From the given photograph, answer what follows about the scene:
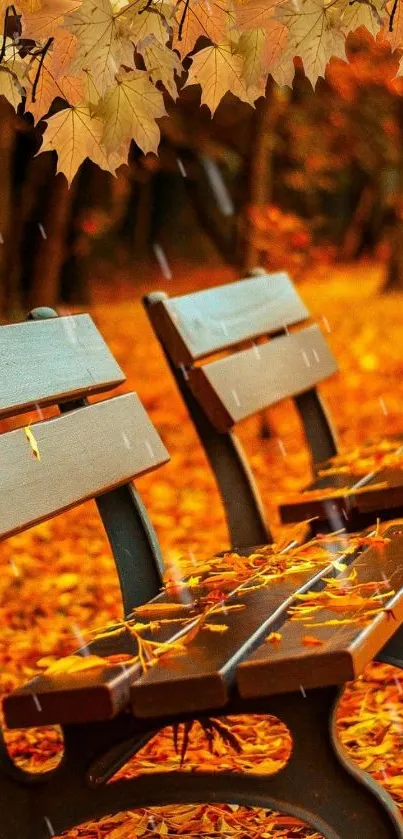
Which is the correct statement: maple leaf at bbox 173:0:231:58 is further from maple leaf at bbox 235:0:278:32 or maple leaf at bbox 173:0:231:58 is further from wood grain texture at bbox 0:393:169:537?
wood grain texture at bbox 0:393:169:537

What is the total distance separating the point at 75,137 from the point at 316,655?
119 centimetres

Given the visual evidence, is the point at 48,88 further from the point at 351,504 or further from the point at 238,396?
the point at 351,504

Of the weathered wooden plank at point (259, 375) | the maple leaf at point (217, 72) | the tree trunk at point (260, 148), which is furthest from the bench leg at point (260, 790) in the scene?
the tree trunk at point (260, 148)

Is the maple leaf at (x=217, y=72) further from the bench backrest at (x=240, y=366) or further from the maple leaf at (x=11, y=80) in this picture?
the bench backrest at (x=240, y=366)

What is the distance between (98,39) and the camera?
2418mm

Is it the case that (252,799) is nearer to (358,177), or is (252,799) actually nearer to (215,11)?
(215,11)

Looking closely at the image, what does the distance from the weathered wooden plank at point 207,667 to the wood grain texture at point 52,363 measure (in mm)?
593

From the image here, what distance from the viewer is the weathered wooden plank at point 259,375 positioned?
3.52 metres

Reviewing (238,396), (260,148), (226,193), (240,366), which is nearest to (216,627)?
(238,396)

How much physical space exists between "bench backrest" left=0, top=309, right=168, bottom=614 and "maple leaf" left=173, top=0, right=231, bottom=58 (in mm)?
661

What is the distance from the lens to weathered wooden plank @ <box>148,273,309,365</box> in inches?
139

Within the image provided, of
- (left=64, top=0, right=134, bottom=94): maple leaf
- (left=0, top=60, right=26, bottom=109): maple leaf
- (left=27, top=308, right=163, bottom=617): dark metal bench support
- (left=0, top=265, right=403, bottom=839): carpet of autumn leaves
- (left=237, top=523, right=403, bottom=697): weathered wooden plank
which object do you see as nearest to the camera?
(left=237, top=523, right=403, bottom=697): weathered wooden plank

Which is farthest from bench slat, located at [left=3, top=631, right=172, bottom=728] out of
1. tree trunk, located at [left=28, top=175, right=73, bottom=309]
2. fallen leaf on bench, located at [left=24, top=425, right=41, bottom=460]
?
tree trunk, located at [left=28, top=175, right=73, bottom=309]

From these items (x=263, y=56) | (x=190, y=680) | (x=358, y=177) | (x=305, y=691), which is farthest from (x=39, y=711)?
(x=358, y=177)
